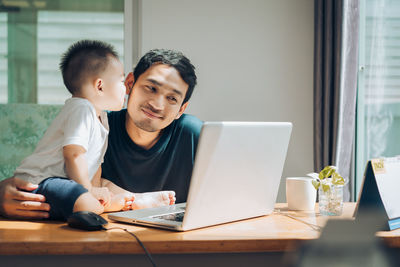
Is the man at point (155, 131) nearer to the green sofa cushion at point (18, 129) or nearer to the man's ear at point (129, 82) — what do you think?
the man's ear at point (129, 82)

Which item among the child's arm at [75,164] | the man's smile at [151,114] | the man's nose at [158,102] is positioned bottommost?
the child's arm at [75,164]

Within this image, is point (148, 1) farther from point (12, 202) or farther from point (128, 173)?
point (12, 202)

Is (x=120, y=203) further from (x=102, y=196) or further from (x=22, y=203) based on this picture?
(x=22, y=203)

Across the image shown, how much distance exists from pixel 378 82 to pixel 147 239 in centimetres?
207

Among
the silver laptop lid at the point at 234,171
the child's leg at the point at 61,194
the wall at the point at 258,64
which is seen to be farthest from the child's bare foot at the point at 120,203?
the wall at the point at 258,64

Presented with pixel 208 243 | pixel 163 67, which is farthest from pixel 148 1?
pixel 208 243

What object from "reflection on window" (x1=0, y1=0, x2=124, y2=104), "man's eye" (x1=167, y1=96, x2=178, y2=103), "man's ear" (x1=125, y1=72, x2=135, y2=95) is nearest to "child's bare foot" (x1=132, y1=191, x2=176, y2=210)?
"man's eye" (x1=167, y1=96, x2=178, y2=103)

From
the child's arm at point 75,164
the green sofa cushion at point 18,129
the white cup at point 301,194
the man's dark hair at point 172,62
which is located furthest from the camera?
the green sofa cushion at point 18,129

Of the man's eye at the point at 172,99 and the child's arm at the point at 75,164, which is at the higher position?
the man's eye at the point at 172,99

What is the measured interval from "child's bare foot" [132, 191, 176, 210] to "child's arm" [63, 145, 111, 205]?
0.34 feet

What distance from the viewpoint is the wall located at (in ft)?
10.4

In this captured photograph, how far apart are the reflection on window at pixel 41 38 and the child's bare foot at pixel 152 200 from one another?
1.99 m

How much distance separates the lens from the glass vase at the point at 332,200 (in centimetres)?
123

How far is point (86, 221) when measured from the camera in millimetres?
953
